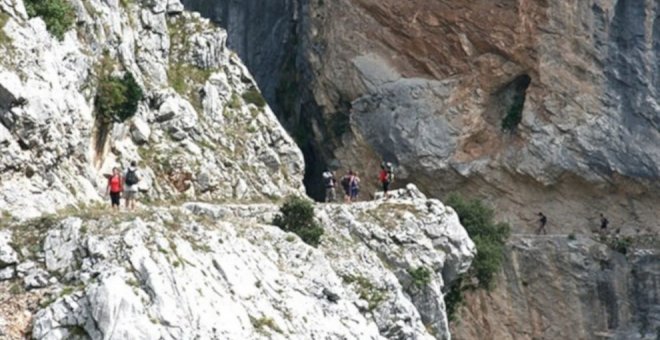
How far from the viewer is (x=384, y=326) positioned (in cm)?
3753

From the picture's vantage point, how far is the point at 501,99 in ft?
216

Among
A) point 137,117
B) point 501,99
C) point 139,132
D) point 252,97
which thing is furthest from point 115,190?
point 501,99

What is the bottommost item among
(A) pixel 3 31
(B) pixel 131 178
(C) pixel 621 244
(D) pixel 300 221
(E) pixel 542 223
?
(C) pixel 621 244

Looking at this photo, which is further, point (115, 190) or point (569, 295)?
point (569, 295)

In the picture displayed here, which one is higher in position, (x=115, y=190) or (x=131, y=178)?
(x=131, y=178)

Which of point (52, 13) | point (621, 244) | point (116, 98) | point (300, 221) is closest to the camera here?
point (300, 221)

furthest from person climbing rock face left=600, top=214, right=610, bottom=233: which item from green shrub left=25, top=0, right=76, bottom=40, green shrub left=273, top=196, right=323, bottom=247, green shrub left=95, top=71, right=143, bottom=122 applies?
green shrub left=25, top=0, right=76, bottom=40

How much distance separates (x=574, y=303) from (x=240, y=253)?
32.8m

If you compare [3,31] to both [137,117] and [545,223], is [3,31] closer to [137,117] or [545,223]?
[137,117]

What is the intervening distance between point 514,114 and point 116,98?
26.8 m

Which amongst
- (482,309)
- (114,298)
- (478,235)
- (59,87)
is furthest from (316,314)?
(482,309)

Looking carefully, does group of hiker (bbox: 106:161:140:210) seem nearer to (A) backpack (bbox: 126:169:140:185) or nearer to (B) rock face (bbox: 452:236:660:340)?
(A) backpack (bbox: 126:169:140:185)

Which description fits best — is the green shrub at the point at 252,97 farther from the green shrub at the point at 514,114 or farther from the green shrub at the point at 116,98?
the green shrub at the point at 514,114

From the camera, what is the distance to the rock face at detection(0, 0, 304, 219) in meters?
36.5
